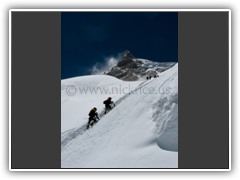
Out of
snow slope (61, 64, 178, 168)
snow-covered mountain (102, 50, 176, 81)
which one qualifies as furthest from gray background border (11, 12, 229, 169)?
snow-covered mountain (102, 50, 176, 81)

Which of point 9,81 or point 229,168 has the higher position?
point 9,81

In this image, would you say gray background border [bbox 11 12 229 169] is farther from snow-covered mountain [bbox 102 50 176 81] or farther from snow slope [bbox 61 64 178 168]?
snow-covered mountain [bbox 102 50 176 81]

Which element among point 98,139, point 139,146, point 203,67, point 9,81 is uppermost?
point 203,67

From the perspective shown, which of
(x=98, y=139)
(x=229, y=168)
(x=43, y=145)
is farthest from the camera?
(x=98, y=139)

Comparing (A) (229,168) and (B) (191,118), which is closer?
(A) (229,168)

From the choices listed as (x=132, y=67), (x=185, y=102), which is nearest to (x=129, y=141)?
(x=185, y=102)

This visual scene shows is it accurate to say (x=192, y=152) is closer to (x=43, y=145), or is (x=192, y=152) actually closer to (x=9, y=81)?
(x=43, y=145)

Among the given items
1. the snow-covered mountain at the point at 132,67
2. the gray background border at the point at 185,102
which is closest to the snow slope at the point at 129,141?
the gray background border at the point at 185,102

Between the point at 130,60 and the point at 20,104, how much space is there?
135 m

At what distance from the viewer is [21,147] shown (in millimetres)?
3678

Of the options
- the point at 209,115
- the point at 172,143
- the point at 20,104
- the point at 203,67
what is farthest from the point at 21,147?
the point at 203,67

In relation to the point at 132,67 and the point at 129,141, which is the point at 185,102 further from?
the point at 132,67

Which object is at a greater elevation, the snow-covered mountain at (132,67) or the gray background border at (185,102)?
the snow-covered mountain at (132,67)

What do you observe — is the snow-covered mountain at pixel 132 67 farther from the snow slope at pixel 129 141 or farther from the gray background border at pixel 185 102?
the gray background border at pixel 185 102
